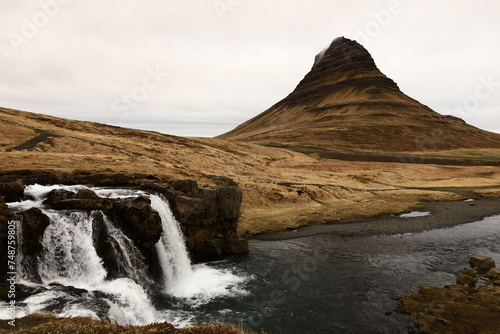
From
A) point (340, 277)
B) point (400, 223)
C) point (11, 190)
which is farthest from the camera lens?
point (400, 223)

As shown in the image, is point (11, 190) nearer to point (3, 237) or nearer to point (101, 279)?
point (3, 237)

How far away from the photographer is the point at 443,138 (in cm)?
17962

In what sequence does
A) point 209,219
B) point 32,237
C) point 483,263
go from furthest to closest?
point 209,219
point 483,263
point 32,237

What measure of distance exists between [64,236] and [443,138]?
205 meters

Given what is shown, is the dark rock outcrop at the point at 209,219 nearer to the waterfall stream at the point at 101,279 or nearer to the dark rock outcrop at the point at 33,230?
the waterfall stream at the point at 101,279

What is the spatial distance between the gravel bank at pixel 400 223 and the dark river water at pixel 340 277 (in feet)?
6.06

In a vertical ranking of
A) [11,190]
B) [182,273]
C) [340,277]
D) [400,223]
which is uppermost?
[11,190]

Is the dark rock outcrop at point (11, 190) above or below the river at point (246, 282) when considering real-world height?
above

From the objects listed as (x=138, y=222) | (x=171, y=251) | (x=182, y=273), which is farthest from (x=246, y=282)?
→ (x=138, y=222)

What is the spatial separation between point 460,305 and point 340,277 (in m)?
9.20

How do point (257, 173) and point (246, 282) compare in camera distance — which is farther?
point (257, 173)

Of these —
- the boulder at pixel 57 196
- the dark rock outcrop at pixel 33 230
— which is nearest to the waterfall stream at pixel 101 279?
the dark rock outcrop at pixel 33 230

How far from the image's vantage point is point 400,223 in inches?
1796

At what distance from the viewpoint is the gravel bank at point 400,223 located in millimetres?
41375
